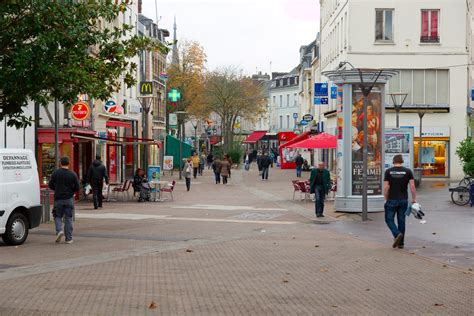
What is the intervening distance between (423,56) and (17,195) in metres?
36.6

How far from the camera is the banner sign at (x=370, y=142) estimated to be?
24.2 m

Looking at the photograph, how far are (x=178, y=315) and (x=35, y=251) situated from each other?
7057mm

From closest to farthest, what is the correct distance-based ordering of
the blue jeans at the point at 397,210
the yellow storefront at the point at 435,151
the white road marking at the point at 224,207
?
the blue jeans at the point at 397,210, the white road marking at the point at 224,207, the yellow storefront at the point at 435,151

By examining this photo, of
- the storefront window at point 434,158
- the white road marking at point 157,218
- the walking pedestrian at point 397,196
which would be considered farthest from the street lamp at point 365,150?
the storefront window at point 434,158

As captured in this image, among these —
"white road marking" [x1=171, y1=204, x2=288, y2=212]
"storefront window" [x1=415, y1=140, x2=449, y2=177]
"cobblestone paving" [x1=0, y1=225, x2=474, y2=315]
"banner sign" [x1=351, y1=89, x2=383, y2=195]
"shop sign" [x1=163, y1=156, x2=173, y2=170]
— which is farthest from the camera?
"storefront window" [x1=415, y1=140, x2=449, y2=177]

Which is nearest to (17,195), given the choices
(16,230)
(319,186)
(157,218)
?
(16,230)

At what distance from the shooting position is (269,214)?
24.6 m

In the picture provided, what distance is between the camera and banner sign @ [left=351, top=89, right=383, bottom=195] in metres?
24.2

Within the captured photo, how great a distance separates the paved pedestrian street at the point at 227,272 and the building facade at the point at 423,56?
28.5m

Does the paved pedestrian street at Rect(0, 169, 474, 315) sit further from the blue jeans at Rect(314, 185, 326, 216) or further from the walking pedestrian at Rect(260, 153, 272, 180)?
→ the walking pedestrian at Rect(260, 153, 272, 180)

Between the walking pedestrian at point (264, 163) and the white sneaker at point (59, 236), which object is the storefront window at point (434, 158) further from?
the white sneaker at point (59, 236)

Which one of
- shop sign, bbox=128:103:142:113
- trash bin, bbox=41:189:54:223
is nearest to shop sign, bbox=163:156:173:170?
shop sign, bbox=128:103:142:113

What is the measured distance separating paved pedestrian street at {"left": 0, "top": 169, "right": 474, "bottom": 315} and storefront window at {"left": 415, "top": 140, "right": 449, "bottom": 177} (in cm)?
2842

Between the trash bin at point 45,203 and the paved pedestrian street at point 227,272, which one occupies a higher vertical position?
the trash bin at point 45,203
